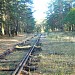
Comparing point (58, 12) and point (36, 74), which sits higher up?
point (58, 12)

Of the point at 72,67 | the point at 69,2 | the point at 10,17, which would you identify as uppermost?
the point at 69,2

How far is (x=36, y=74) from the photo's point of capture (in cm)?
945

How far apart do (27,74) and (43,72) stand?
1.00 metres

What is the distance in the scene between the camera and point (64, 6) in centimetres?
8712

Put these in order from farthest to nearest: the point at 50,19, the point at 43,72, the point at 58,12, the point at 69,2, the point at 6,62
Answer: the point at 50,19 → the point at 58,12 → the point at 69,2 → the point at 6,62 → the point at 43,72

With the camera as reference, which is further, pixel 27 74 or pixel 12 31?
pixel 12 31

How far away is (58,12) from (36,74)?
83.2m

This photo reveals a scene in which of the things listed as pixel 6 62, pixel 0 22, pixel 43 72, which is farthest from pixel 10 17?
pixel 43 72

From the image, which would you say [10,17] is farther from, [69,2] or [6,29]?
[69,2]

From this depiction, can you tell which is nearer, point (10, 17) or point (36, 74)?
point (36, 74)

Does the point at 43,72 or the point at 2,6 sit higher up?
the point at 2,6

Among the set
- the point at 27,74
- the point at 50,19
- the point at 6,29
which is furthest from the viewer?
the point at 50,19

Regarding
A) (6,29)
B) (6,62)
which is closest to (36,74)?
(6,62)

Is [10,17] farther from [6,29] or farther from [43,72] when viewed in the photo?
[43,72]
